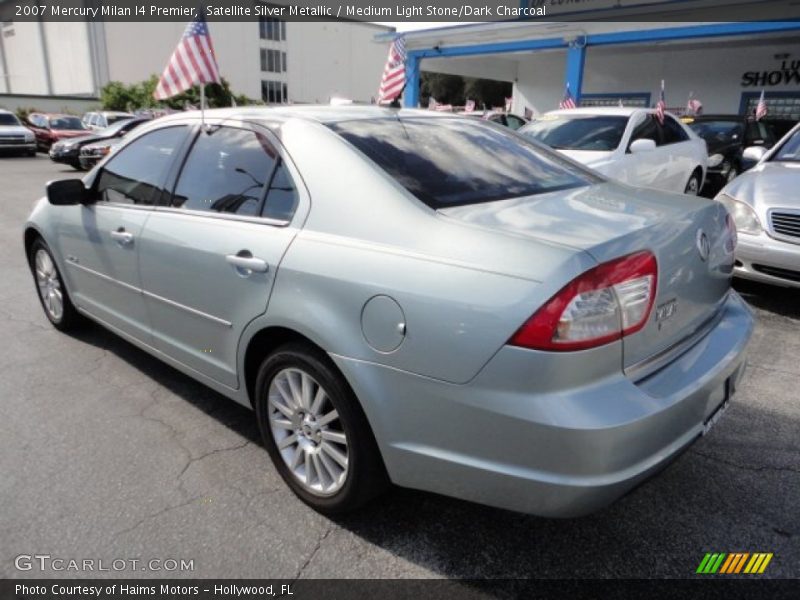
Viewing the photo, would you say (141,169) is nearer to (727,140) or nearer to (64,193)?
(64,193)

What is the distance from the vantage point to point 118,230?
3385mm

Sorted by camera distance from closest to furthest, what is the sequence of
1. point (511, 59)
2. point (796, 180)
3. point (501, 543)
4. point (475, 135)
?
point (501, 543) → point (475, 135) → point (796, 180) → point (511, 59)

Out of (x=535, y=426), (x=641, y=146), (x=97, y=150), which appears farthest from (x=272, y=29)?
(x=535, y=426)

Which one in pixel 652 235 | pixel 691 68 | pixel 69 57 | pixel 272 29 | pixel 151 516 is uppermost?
pixel 272 29

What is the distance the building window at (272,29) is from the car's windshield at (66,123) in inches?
1814

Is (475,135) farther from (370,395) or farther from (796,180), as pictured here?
(796,180)

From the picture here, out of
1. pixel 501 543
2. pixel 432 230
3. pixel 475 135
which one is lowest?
pixel 501 543

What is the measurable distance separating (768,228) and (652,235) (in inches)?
133

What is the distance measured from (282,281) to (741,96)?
2104 cm

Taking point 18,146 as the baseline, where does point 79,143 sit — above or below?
above

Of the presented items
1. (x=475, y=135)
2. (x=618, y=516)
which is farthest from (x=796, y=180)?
(x=618, y=516)

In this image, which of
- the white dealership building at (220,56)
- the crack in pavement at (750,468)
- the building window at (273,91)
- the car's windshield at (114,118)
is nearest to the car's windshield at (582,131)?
the crack in pavement at (750,468)

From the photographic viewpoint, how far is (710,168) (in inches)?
443

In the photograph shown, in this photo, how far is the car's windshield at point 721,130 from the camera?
1195 centimetres
